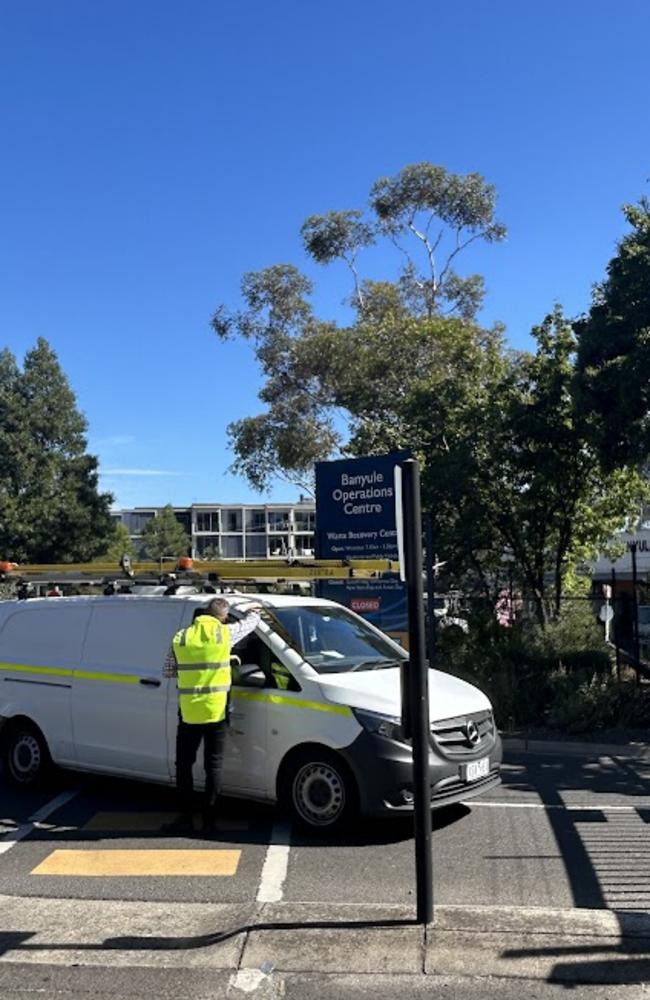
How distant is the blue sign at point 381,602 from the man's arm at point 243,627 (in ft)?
15.6

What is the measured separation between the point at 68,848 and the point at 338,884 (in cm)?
208

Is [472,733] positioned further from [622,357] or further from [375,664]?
[622,357]

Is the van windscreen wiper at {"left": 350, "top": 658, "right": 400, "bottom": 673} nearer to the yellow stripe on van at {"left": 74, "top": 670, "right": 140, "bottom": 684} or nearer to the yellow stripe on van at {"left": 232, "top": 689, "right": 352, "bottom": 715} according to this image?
the yellow stripe on van at {"left": 232, "top": 689, "right": 352, "bottom": 715}

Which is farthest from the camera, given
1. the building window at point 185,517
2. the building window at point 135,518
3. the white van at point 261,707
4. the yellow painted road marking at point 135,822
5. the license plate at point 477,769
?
the building window at point 185,517

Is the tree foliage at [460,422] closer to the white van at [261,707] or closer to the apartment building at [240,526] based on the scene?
the white van at [261,707]

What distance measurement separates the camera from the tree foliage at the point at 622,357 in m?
11.4

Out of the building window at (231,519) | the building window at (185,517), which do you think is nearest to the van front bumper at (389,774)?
the building window at (185,517)

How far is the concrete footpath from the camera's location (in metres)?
4.31

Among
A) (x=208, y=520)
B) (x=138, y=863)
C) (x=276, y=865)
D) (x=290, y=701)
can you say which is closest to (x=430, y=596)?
(x=290, y=701)

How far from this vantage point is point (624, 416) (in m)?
11.9

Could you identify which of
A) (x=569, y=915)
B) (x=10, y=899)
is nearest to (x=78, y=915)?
(x=10, y=899)

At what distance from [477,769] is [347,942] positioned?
248 centimetres

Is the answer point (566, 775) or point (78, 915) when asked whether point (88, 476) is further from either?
point (78, 915)

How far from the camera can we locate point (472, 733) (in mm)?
6887
